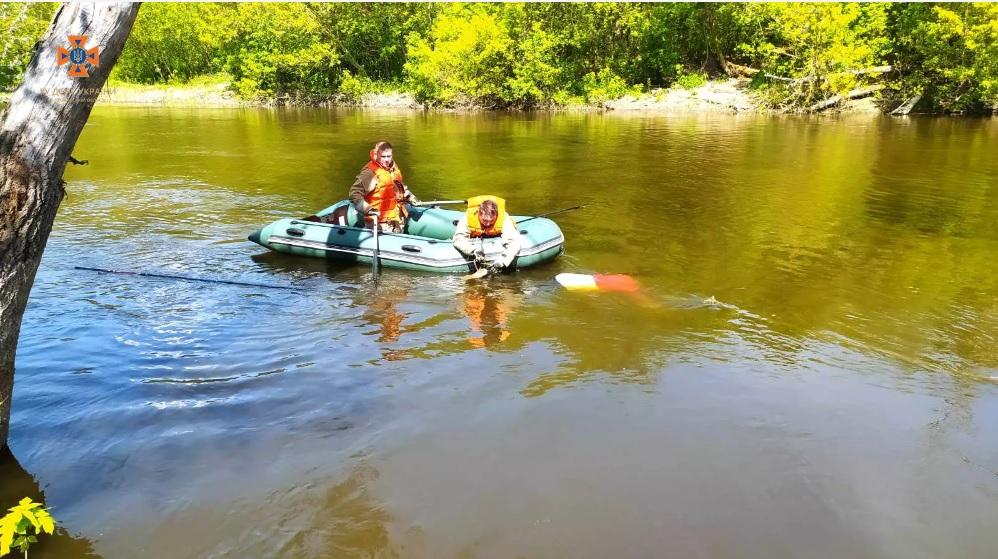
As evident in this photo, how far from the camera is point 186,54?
164 ft

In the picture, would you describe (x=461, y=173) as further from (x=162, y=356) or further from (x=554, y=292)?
(x=162, y=356)

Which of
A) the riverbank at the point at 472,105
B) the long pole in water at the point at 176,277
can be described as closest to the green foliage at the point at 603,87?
the riverbank at the point at 472,105

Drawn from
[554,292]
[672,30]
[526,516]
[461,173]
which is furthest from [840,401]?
[672,30]

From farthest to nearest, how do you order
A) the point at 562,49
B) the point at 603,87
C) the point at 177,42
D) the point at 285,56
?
the point at 177,42, the point at 285,56, the point at 562,49, the point at 603,87

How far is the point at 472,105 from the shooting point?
115 feet

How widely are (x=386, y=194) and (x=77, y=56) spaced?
5.59 meters

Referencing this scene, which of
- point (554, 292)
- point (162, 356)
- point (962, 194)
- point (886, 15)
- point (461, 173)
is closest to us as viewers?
point (162, 356)

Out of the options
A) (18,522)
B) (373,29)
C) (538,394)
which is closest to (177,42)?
(373,29)

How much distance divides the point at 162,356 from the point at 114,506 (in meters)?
2.30

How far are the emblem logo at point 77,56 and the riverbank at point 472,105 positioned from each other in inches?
1174

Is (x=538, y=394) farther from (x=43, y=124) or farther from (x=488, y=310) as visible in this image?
(x=43, y=124)

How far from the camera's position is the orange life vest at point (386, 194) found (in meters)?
8.48

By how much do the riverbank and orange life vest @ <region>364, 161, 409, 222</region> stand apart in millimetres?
24777

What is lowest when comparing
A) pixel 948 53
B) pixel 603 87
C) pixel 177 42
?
pixel 603 87
